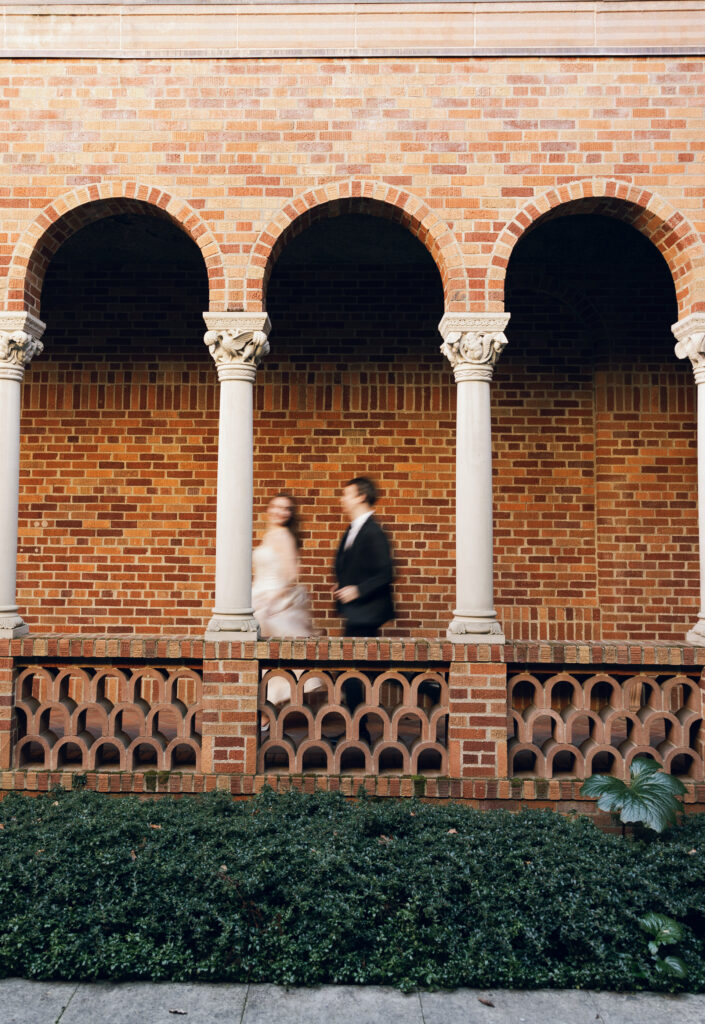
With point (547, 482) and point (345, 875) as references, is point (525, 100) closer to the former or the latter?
point (547, 482)

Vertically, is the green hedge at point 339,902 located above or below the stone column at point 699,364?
below

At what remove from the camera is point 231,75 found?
554cm

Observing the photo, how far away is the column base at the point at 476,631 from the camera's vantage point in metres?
5.17

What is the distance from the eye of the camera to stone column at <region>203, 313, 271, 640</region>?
529 centimetres

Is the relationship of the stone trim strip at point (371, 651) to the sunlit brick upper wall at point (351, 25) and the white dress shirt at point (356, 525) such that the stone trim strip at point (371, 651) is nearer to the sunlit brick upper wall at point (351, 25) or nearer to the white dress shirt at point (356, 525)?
the white dress shirt at point (356, 525)

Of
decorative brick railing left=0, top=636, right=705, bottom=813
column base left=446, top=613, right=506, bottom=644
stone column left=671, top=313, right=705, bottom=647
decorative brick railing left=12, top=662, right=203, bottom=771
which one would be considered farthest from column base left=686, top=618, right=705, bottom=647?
decorative brick railing left=12, top=662, right=203, bottom=771

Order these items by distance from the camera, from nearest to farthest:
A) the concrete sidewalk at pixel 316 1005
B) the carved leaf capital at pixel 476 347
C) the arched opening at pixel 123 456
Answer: the concrete sidewalk at pixel 316 1005, the carved leaf capital at pixel 476 347, the arched opening at pixel 123 456

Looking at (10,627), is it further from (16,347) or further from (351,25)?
(351,25)

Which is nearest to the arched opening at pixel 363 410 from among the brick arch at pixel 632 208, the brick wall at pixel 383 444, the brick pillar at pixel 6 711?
the brick wall at pixel 383 444

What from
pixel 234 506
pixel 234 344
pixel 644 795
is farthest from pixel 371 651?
pixel 234 344

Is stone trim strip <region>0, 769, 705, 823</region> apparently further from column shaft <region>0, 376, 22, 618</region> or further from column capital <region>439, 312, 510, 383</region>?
column capital <region>439, 312, 510, 383</region>

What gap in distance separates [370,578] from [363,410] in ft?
8.56

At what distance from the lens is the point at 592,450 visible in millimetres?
7594

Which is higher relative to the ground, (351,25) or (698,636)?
(351,25)
